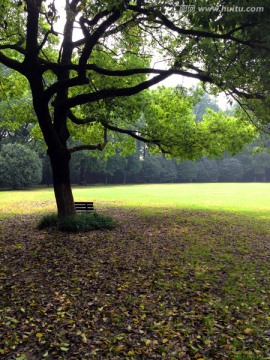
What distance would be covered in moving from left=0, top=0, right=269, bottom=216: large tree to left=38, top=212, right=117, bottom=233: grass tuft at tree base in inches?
26.2

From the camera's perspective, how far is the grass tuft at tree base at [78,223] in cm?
1209

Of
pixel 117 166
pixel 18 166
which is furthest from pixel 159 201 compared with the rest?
pixel 117 166

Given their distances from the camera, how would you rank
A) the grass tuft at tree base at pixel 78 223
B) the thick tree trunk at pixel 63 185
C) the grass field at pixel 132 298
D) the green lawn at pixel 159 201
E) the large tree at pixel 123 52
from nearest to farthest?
1. the grass field at pixel 132 298
2. the large tree at pixel 123 52
3. the grass tuft at tree base at pixel 78 223
4. the thick tree trunk at pixel 63 185
5. the green lawn at pixel 159 201

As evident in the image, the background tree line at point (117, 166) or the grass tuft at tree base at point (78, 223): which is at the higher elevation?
the background tree line at point (117, 166)

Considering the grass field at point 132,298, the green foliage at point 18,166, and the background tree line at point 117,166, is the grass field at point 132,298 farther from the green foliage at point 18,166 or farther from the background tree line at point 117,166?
the green foliage at point 18,166

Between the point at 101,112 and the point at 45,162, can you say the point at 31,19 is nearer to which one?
the point at 101,112

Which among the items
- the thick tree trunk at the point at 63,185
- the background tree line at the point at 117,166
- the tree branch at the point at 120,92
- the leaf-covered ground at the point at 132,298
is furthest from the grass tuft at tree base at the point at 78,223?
the background tree line at the point at 117,166

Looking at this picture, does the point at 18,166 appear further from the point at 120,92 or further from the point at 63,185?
the point at 120,92

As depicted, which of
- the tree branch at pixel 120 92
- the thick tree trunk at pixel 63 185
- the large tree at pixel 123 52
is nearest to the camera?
the large tree at pixel 123 52

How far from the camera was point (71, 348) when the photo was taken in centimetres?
469

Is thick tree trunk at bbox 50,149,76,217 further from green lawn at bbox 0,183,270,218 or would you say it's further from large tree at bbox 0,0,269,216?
green lawn at bbox 0,183,270,218

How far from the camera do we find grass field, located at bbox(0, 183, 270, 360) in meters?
4.75

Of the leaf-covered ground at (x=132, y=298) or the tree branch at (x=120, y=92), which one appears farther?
the tree branch at (x=120, y=92)

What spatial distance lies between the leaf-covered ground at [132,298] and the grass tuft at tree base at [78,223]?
64cm
